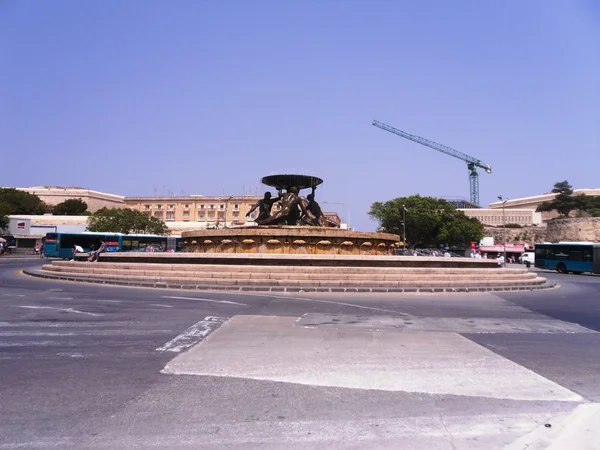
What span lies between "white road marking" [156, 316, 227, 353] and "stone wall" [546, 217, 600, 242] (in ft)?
268

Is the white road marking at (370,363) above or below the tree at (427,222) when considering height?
below

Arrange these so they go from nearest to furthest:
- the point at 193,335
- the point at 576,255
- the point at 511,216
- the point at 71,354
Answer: the point at 71,354
the point at 193,335
the point at 576,255
the point at 511,216

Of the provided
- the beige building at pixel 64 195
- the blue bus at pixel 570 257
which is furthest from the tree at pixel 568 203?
the beige building at pixel 64 195

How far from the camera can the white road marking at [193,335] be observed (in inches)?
263

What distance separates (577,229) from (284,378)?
85.6m

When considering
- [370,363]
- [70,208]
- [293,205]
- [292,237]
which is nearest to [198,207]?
[70,208]

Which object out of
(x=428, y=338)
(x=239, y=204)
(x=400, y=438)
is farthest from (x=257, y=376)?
(x=239, y=204)

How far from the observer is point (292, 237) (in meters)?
20.1

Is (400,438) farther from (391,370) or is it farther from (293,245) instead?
(293,245)

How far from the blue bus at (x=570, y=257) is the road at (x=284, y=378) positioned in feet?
84.7

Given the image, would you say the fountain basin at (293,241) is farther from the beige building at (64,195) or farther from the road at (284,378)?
the beige building at (64,195)

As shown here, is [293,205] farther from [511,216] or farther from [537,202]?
[537,202]

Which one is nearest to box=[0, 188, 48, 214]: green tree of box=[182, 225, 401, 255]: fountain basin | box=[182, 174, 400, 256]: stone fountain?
box=[182, 174, 400, 256]: stone fountain

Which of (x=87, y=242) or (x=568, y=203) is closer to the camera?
(x=87, y=242)
